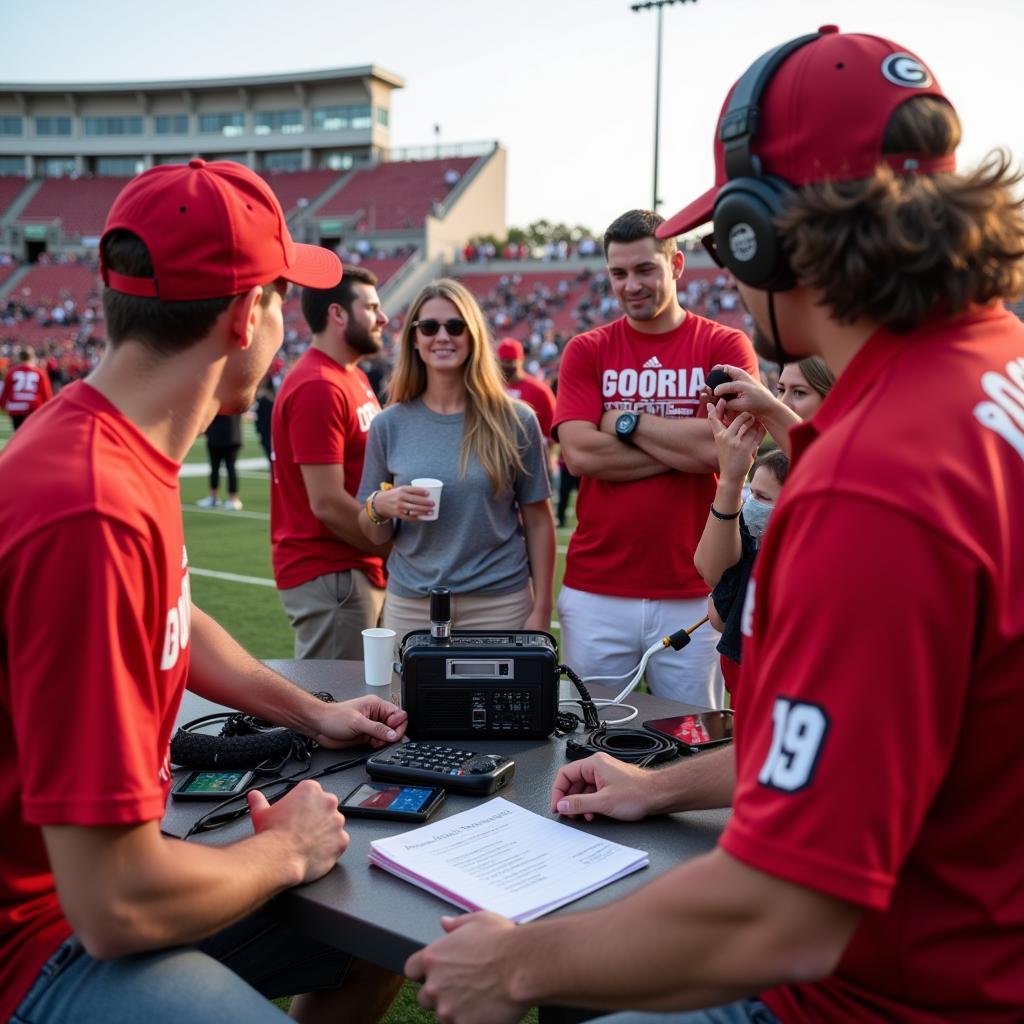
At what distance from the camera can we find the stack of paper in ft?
5.15

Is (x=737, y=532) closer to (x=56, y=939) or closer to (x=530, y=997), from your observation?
(x=530, y=997)

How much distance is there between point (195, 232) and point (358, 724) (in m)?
1.19

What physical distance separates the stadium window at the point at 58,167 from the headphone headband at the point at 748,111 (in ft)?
217

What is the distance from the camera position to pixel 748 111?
131cm

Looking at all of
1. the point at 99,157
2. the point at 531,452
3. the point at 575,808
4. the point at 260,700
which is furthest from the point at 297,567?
the point at 99,157

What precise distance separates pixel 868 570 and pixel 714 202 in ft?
2.32

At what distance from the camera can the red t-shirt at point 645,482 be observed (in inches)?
148

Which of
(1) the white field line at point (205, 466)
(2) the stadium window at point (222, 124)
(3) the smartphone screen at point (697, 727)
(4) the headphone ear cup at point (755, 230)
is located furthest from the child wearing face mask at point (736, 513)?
(2) the stadium window at point (222, 124)

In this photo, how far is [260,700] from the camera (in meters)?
2.28

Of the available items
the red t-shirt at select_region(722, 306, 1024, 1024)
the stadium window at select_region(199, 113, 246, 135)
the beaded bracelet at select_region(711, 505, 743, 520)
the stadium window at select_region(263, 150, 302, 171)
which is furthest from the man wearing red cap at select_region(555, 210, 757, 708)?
the stadium window at select_region(199, 113, 246, 135)

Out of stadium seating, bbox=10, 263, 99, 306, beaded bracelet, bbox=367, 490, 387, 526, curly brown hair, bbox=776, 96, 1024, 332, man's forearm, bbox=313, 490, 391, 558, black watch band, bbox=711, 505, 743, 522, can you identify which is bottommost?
man's forearm, bbox=313, 490, 391, 558

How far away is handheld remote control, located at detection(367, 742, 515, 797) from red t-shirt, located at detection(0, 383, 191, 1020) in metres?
0.65

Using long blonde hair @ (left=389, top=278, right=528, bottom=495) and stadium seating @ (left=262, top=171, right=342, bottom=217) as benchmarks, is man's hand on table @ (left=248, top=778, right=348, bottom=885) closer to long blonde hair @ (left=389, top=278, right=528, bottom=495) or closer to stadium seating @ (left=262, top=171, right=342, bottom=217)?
long blonde hair @ (left=389, top=278, right=528, bottom=495)

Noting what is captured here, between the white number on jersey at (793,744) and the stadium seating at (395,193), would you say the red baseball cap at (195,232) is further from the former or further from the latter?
the stadium seating at (395,193)
